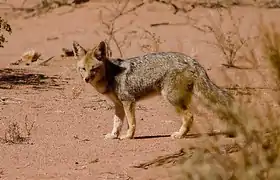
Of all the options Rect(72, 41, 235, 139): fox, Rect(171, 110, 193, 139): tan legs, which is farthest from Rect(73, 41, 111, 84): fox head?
Rect(171, 110, 193, 139): tan legs

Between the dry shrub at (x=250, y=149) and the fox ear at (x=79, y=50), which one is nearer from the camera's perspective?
the dry shrub at (x=250, y=149)

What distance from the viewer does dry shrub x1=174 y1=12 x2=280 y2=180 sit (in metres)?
5.12

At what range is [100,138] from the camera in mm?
9016

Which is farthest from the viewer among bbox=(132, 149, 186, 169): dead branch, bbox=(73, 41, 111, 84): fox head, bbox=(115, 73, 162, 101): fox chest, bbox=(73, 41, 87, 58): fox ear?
bbox=(73, 41, 87, 58): fox ear

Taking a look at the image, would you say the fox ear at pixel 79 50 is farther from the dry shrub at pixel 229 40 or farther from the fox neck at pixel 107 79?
the dry shrub at pixel 229 40

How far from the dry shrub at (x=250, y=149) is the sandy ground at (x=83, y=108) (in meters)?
0.41

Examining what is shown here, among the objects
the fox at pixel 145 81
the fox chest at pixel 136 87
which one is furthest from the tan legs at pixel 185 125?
the fox chest at pixel 136 87

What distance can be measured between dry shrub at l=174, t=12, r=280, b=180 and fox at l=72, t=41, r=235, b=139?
10.6 ft

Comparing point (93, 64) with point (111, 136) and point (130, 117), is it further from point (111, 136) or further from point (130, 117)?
point (111, 136)

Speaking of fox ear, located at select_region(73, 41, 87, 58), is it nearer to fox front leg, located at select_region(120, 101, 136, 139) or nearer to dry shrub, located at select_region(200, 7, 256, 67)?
fox front leg, located at select_region(120, 101, 136, 139)

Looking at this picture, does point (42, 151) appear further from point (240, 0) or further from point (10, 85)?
point (240, 0)

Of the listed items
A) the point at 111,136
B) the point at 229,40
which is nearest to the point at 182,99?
the point at 111,136

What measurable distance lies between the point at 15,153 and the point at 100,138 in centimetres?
115

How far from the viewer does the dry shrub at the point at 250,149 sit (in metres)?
5.12
